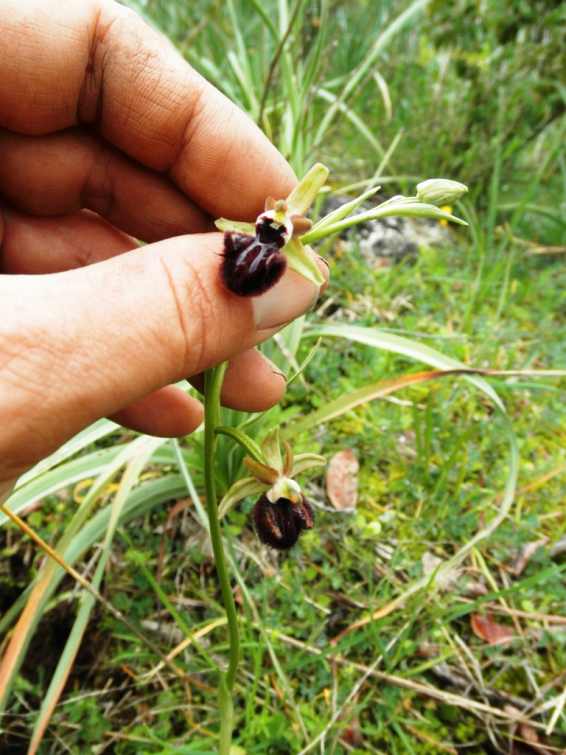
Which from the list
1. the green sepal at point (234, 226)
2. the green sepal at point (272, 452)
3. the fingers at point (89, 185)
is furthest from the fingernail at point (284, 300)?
the fingers at point (89, 185)

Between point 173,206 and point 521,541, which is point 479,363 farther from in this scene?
point 173,206

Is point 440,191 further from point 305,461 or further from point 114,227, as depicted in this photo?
point 114,227

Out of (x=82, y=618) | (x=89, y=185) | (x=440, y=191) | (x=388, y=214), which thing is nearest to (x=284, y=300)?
(x=388, y=214)

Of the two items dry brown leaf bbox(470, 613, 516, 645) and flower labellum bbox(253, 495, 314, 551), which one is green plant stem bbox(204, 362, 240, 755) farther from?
dry brown leaf bbox(470, 613, 516, 645)

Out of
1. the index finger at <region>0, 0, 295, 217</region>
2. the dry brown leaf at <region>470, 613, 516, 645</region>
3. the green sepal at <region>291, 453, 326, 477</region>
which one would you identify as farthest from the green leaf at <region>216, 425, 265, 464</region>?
the dry brown leaf at <region>470, 613, 516, 645</region>

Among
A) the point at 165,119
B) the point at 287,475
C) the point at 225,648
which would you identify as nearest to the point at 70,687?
the point at 225,648

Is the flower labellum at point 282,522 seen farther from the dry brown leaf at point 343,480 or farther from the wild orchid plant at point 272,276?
the dry brown leaf at point 343,480
